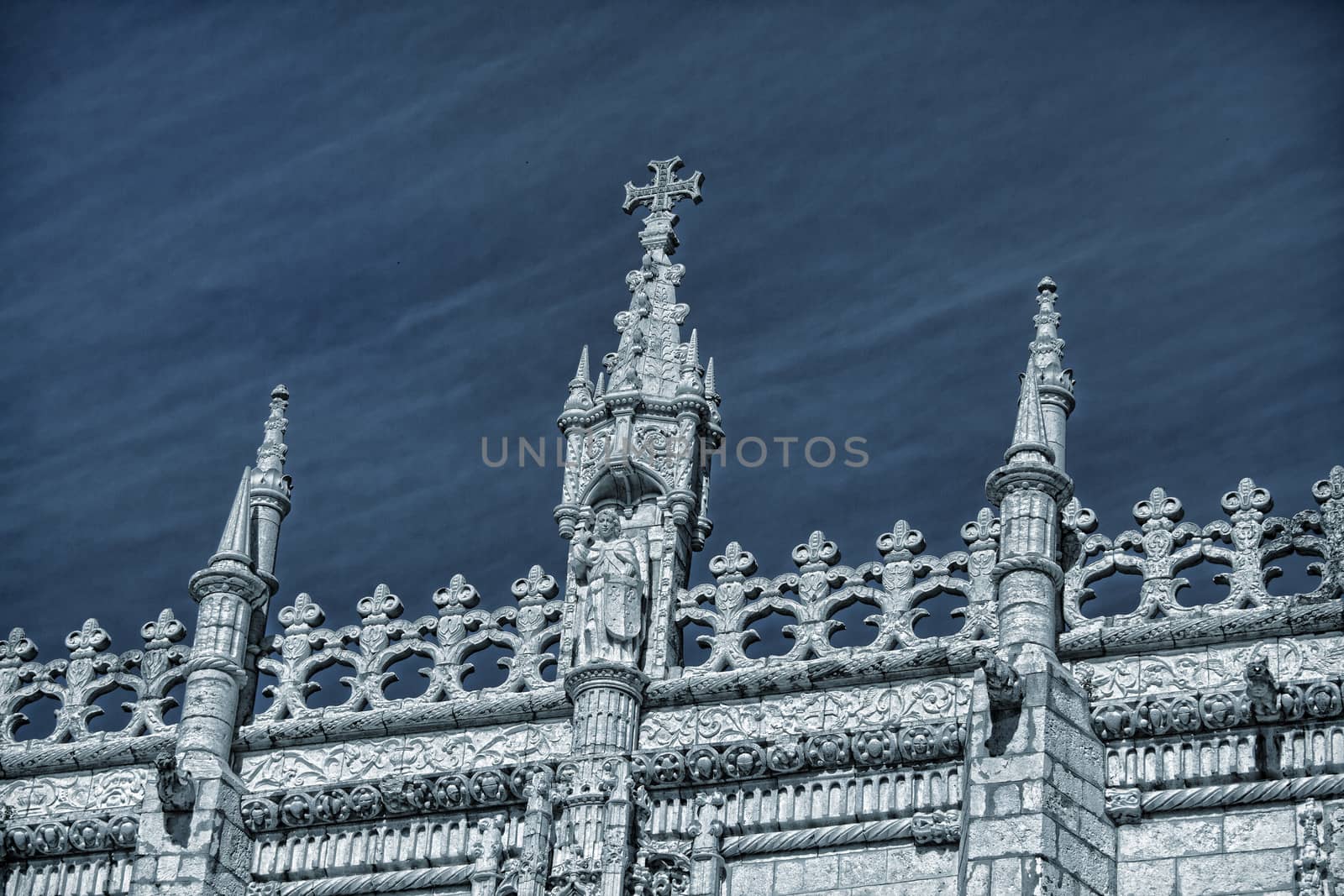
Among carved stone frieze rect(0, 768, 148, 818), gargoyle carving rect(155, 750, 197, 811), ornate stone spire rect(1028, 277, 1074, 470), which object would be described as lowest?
gargoyle carving rect(155, 750, 197, 811)

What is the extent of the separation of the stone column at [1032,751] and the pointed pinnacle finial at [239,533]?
7.38 meters

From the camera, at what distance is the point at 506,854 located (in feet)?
91.6

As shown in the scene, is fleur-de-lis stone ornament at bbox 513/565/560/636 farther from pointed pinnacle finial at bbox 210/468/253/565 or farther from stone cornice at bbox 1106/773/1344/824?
stone cornice at bbox 1106/773/1344/824

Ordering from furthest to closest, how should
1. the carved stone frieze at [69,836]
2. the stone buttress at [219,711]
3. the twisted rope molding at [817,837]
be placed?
the carved stone frieze at [69,836] < the stone buttress at [219,711] < the twisted rope molding at [817,837]

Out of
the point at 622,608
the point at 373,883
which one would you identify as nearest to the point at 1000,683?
the point at 622,608

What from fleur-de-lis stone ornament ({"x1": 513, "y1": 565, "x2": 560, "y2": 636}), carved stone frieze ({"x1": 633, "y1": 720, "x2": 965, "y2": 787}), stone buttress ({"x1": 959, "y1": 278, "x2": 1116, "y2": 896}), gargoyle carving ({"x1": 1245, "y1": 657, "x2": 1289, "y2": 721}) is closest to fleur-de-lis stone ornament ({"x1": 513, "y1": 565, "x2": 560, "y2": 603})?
fleur-de-lis stone ornament ({"x1": 513, "y1": 565, "x2": 560, "y2": 636})

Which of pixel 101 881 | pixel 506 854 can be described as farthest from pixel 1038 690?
pixel 101 881

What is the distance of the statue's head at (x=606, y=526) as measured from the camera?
94.9ft

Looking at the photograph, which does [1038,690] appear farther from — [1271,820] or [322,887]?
[322,887]

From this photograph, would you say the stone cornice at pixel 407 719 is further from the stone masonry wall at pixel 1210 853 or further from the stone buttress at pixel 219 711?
the stone masonry wall at pixel 1210 853

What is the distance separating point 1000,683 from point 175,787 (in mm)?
7580

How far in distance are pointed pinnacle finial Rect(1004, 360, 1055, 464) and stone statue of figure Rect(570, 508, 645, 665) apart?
348 centimetres

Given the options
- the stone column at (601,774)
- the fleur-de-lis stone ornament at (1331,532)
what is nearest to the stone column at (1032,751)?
the fleur-de-lis stone ornament at (1331,532)

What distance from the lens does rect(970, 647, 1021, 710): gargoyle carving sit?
84.7 feet
